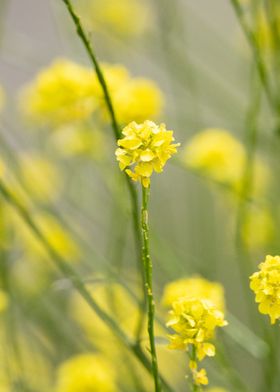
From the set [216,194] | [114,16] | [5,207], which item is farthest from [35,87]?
[216,194]

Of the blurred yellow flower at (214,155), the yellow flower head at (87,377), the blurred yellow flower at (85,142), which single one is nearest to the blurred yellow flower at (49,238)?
the blurred yellow flower at (85,142)

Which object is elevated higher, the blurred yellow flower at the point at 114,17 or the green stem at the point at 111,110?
the blurred yellow flower at the point at 114,17

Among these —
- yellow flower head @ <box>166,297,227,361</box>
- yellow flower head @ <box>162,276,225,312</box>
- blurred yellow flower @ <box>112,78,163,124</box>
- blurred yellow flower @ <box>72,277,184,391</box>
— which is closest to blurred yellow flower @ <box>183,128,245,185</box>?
blurred yellow flower @ <box>72,277,184,391</box>

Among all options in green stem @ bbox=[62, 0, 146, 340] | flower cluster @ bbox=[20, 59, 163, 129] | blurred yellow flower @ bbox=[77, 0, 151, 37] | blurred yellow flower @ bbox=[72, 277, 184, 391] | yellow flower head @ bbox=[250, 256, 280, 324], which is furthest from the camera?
blurred yellow flower @ bbox=[77, 0, 151, 37]

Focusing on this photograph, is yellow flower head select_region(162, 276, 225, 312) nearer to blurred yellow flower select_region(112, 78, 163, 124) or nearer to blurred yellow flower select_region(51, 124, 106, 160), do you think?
blurred yellow flower select_region(112, 78, 163, 124)

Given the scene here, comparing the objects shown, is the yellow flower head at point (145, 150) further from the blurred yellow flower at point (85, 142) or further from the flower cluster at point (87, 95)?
the blurred yellow flower at point (85, 142)
